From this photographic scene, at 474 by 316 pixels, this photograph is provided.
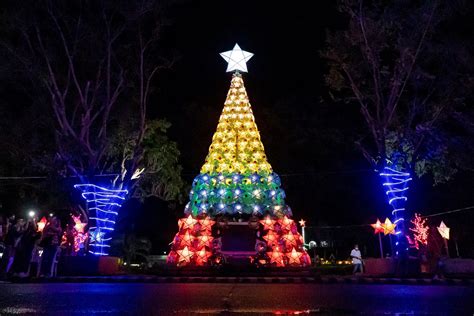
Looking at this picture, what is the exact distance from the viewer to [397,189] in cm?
1764

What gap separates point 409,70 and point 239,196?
779 centimetres

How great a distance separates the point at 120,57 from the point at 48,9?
11.9 feet

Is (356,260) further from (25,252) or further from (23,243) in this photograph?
(23,243)

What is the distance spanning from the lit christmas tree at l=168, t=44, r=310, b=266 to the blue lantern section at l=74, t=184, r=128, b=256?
2877 mm

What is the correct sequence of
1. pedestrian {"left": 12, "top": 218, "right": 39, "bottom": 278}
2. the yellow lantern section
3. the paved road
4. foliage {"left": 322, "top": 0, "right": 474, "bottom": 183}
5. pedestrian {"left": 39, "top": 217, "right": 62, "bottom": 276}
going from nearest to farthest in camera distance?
the paved road, pedestrian {"left": 12, "top": 218, "right": 39, "bottom": 278}, pedestrian {"left": 39, "top": 217, "right": 62, "bottom": 276}, foliage {"left": 322, "top": 0, "right": 474, "bottom": 183}, the yellow lantern section

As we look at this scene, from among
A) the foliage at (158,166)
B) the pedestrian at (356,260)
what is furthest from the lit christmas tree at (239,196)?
the foliage at (158,166)

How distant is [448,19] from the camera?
17688 mm

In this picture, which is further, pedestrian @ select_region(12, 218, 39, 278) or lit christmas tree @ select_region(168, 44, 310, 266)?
lit christmas tree @ select_region(168, 44, 310, 266)

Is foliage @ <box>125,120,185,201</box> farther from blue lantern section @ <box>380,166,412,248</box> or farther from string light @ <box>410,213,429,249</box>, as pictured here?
string light @ <box>410,213,429,249</box>

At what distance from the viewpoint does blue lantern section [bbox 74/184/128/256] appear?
1809cm

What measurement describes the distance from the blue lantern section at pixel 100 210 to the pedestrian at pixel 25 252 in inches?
182

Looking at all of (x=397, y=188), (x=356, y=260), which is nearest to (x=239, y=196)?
(x=356, y=260)

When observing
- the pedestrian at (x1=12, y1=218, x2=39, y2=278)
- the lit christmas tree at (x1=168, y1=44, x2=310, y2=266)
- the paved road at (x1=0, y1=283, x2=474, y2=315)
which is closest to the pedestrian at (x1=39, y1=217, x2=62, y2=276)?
the pedestrian at (x1=12, y1=218, x2=39, y2=278)

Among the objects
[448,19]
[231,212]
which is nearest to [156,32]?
[231,212]
